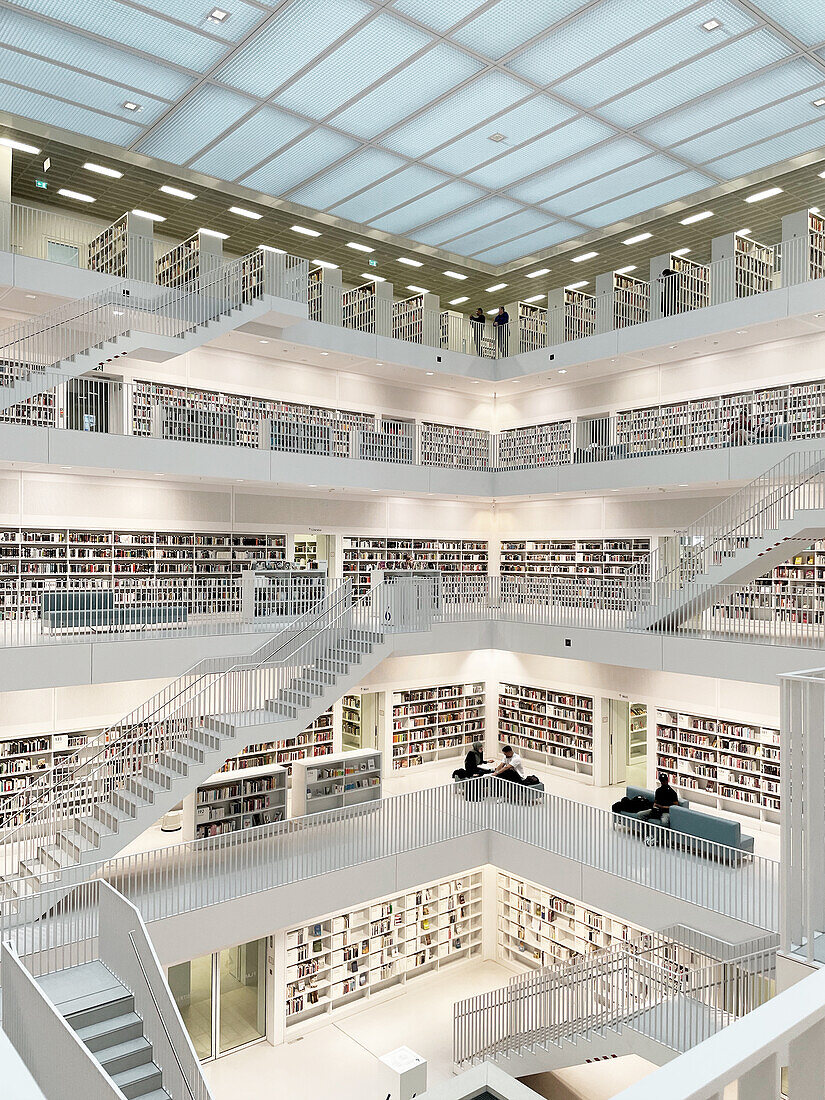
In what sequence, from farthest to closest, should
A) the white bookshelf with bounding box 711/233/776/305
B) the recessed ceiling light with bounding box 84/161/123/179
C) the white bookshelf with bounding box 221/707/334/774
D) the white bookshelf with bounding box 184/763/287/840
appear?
the white bookshelf with bounding box 221/707/334/774
the white bookshelf with bounding box 711/233/776/305
the recessed ceiling light with bounding box 84/161/123/179
the white bookshelf with bounding box 184/763/287/840

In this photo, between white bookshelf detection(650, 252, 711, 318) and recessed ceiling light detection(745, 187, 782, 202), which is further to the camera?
white bookshelf detection(650, 252, 711, 318)

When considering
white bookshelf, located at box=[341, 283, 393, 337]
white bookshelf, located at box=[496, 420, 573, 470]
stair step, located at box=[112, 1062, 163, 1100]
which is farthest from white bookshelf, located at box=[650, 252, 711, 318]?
stair step, located at box=[112, 1062, 163, 1100]

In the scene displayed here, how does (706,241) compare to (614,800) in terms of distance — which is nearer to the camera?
(614,800)

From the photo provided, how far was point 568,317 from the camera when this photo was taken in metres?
17.5

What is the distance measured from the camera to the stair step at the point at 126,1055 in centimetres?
781

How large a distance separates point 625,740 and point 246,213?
1293 cm

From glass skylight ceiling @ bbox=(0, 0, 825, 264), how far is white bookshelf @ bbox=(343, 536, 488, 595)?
693cm

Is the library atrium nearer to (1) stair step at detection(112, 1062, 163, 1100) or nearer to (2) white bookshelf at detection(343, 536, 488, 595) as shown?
(1) stair step at detection(112, 1062, 163, 1100)

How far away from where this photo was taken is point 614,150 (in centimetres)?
1330

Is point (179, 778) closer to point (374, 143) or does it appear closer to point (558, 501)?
point (374, 143)

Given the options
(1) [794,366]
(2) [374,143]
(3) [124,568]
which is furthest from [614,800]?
(2) [374,143]

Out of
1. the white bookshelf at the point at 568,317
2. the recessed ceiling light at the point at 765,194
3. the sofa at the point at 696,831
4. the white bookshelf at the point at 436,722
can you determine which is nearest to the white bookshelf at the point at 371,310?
the white bookshelf at the point at 568,317

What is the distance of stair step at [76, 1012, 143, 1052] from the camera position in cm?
786

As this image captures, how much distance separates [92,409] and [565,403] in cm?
1040
